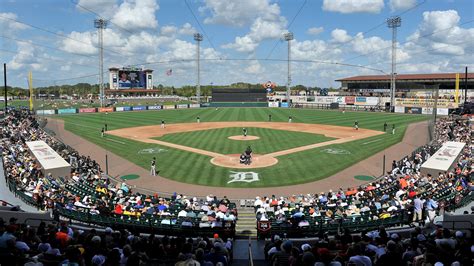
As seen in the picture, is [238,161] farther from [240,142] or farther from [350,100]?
[350,100]

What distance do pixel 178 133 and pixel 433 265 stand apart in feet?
139

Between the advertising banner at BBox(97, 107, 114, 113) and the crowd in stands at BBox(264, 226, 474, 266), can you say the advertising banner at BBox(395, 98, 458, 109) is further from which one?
the crowd in stands at BBox(264, 226, 474, 266)

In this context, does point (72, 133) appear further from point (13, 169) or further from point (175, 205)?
point (175, 205)

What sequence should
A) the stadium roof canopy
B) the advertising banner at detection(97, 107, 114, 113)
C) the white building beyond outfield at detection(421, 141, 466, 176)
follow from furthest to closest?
the stadium roof canopy < the advertising banner at detection(97, 107, 114, 113) < the white building beyond outfield at detection(421, 141, 466, 176)

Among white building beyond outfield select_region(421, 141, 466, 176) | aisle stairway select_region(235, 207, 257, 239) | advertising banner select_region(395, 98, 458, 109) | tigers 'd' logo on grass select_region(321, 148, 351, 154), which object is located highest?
advertising banner select_region(395, 98, 458, 109)

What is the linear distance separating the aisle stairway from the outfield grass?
632 inches

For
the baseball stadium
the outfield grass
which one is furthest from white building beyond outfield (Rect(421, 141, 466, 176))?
the outfield grass

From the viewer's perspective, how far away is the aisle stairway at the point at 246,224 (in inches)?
549

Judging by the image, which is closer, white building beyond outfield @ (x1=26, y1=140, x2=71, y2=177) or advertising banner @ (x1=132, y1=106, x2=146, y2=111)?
white building beyond outfield @ (x1=26, y1=140, x2=71, y2=177)

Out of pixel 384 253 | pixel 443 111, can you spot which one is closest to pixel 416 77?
pixel 443 111

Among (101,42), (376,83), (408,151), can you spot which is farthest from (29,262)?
(376,83)

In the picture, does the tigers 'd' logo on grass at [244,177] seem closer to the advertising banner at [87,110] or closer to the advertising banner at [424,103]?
the advertising banner at [424,103]

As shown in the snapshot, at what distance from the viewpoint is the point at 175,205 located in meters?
→ 17.0

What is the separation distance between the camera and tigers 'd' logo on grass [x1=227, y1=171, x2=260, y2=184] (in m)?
24.8
